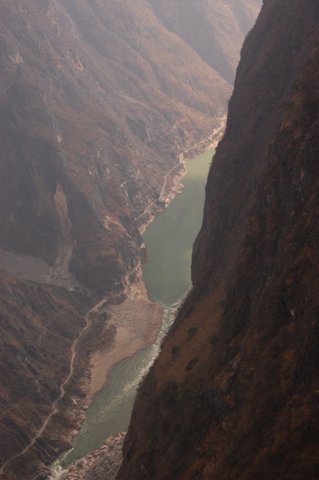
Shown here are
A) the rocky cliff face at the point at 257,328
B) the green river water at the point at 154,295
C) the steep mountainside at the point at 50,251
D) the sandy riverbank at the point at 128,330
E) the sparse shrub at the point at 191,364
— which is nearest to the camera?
the rocky cliff face at the point at 257,328

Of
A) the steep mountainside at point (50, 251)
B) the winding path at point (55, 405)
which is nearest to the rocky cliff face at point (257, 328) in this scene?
the winding path at point (55, 405)

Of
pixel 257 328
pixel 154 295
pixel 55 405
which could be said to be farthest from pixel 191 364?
pixel 154 295

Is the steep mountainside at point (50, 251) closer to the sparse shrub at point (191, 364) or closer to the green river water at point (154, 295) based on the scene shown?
the green river water at point (154, 295)

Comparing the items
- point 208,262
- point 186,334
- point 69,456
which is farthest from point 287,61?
point 69,456

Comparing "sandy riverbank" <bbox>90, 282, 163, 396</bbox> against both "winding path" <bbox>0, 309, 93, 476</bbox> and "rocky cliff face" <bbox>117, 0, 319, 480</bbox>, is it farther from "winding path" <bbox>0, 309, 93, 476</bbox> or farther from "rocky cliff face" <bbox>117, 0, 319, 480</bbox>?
"rocky cliff face" <bbox>117, 0, 319, 480</bbox>

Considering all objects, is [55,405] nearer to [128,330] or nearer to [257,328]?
[128,330]

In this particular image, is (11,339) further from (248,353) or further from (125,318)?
(248,353)
